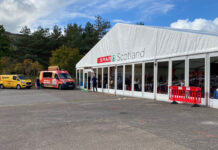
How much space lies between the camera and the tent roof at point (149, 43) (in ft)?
37.2

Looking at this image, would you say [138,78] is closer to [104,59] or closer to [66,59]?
[104,59]

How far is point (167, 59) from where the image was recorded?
44.5ft

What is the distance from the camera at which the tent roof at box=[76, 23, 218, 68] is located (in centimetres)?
1133

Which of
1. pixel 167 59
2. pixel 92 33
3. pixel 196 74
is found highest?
pixel 92 33

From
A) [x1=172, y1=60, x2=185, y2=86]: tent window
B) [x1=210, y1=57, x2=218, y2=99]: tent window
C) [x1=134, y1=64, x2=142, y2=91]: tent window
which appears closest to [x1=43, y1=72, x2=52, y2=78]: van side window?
[x1=134, y1=64, x2=142, y2=91]: tent window

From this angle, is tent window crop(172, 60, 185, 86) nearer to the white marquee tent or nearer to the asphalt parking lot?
the white marquee tent

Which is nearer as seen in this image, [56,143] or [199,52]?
[56,143]

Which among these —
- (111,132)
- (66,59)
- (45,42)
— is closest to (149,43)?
(111,132)

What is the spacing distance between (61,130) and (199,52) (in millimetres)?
8048

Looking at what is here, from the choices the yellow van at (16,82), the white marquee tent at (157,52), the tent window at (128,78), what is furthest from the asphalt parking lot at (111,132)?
the yellow van at (16,82)

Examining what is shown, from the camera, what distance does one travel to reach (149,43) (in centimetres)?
1534

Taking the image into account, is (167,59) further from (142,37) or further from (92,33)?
(92,33)

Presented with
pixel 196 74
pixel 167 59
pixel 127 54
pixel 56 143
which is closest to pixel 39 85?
pixel 127 54

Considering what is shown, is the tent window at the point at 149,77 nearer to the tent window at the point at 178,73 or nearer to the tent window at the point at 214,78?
the tent window at the point at 178,73
